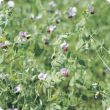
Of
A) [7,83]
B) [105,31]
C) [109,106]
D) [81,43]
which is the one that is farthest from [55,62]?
[105,31]

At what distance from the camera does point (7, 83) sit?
3.76 ft

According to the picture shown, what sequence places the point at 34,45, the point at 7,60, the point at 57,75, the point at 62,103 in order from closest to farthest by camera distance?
the point at 57,75, the point at 62,103, the point at 34,45, the point at 7,60

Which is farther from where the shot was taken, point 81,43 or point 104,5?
point 104,5

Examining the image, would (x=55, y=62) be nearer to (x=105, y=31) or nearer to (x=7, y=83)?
(x=7, y=83)

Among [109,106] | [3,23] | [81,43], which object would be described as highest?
[3,23]

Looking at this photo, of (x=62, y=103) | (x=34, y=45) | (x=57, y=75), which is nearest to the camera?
(x=57, y=75)

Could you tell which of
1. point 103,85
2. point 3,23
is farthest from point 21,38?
point 103,85

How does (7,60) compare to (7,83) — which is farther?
(7,60)

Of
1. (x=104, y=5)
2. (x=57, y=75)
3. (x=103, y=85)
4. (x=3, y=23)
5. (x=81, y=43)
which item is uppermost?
(x=104, y=5)

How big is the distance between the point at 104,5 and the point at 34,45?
1.17 m

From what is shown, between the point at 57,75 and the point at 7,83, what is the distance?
1.12 feet

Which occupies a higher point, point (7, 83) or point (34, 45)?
point (34, 45)

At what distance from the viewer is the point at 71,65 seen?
126cm

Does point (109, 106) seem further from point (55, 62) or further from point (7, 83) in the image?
point (7, 83)
